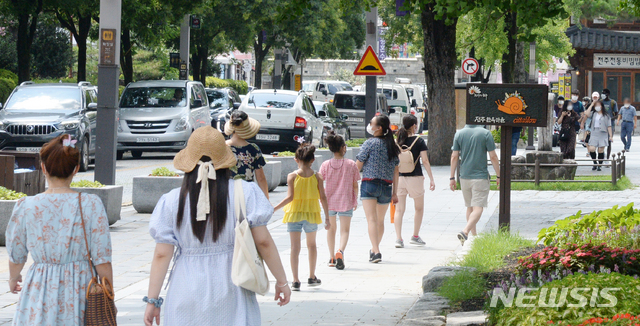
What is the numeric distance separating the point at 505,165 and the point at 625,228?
284cm

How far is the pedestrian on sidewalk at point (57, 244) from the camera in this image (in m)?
4.23

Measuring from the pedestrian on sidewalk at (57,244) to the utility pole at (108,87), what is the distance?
27.8 feet

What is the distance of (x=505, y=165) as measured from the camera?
9.73 metres

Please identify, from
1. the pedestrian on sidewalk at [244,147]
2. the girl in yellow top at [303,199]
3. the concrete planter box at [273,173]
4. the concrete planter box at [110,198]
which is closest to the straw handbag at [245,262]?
the pedestrian on sidewalk at [244,147]

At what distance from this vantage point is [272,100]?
2269 centimetres

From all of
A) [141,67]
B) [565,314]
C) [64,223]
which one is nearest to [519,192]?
[565,314]

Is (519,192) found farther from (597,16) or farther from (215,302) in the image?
(597,16)

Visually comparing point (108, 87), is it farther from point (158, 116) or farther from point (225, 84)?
point (225, 84)

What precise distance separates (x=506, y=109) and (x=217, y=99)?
2051 centimetres

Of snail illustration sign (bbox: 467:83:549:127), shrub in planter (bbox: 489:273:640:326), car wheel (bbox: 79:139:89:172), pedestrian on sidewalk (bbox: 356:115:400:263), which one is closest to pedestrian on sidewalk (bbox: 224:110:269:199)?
pedestrian on sidewalk (bbox: 356:115:400:263)

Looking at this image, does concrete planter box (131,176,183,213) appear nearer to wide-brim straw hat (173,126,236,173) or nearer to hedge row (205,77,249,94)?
wide-brim straw hat (173,126,236,173)

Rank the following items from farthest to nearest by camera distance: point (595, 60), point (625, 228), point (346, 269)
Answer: point (595, 60)
point (346, 269)
point (625, 228)

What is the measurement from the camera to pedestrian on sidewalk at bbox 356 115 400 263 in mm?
9320

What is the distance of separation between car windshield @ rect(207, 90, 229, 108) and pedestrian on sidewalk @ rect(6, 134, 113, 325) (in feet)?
80.7
